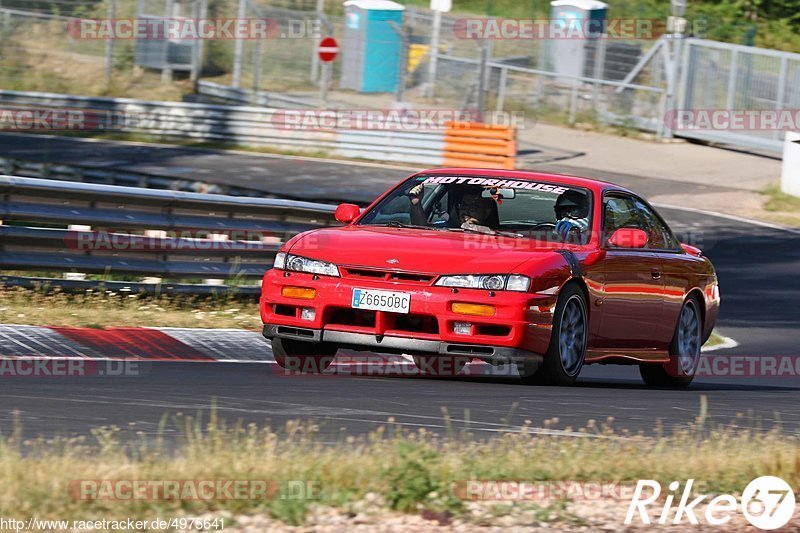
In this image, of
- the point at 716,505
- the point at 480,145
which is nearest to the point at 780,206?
the point at 480,145

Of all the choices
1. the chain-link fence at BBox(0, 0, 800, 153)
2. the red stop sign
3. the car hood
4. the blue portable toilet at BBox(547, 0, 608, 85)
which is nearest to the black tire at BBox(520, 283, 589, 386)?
the car hood

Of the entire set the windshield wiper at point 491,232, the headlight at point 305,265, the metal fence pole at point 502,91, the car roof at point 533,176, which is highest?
the metal fence pole at point 502,91

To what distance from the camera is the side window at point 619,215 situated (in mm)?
9719

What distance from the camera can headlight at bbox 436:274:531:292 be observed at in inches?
330

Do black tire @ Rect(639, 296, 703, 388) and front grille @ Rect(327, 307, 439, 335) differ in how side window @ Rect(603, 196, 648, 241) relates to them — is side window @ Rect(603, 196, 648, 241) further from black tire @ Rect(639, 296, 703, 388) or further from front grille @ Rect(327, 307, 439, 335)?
front grille @ Rect(327, 307, 439, 335)

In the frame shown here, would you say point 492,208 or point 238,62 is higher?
point 238,62

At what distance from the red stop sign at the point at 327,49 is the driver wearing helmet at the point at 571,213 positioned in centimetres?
2201

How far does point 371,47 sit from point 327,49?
3.14 meters

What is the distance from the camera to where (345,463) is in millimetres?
5281

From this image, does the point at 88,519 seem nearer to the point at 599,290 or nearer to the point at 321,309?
the point at 321,309

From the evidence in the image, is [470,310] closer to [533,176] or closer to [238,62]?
[533,176]

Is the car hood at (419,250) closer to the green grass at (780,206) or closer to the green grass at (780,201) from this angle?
the green grass at (780,206)

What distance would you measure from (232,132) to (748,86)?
11693 millimetres

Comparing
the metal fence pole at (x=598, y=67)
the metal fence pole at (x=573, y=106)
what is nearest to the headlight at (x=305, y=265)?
the metal fence pole at (x=573, y=106)
